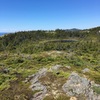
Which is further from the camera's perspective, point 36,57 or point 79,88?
point 36,57

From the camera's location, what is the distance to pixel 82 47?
13062 cm

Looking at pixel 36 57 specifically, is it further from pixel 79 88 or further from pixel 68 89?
pixel 79 88

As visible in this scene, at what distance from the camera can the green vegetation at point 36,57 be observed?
2532cm

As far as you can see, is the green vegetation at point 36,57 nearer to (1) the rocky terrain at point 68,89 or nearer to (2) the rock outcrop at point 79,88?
(1) the rocky terrain at point 68,89

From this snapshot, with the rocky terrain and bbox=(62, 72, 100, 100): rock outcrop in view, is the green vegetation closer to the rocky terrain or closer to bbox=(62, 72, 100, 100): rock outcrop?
the rocky terrain

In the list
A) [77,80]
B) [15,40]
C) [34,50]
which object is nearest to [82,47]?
[34,50]

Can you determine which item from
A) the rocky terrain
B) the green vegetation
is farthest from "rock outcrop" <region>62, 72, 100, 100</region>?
the green vegetation

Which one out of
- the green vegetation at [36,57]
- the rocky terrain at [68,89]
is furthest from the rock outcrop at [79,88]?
the green vegetation at [36,57]

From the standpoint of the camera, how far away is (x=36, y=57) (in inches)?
3196

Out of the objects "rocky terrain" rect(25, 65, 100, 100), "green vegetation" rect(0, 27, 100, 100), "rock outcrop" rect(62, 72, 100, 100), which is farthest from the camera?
"green vegetation" rect(0, 27, 100, 100)

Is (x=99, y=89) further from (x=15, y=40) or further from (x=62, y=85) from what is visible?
(x=15, y=40)

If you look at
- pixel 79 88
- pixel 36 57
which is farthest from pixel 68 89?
pixel 36 57

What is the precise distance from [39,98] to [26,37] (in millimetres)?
167641

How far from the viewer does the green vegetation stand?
2532 cm
